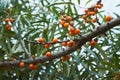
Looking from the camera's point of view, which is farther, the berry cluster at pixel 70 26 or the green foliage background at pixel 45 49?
the green foliage background at pixel 45 49

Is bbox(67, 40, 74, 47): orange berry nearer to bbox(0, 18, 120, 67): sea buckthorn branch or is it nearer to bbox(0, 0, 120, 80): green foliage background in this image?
bbox(0, 18, 120, 67): sea buckthorn branch

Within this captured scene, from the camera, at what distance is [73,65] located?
4.21 feet

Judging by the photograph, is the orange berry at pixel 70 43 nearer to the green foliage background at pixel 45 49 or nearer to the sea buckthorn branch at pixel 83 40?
the sea buckthorn branch at pixel 83 40

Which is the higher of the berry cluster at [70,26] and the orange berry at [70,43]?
the berry cluster at [70,26]

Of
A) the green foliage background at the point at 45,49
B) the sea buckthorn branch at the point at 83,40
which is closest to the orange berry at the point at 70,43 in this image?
the sea buckthorn branch at the point at 83,40

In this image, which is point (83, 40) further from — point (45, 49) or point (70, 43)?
point (45, 49)

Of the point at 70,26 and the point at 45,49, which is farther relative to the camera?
the point at 45,49

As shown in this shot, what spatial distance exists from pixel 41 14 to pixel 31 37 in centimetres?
14

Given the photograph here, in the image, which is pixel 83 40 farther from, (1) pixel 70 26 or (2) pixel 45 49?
(2) pixel 45 49

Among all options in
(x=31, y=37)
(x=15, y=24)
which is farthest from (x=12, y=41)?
(x=15, y=24)

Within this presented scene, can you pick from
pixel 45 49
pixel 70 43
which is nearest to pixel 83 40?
pixel 70 43

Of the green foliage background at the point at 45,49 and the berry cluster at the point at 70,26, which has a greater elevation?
the berry cluster at the point at 70,26

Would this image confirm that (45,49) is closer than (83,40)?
No

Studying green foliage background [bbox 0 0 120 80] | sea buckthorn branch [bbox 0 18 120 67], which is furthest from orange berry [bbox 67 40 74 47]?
green foliage background [bbox 0 0 120 80]
